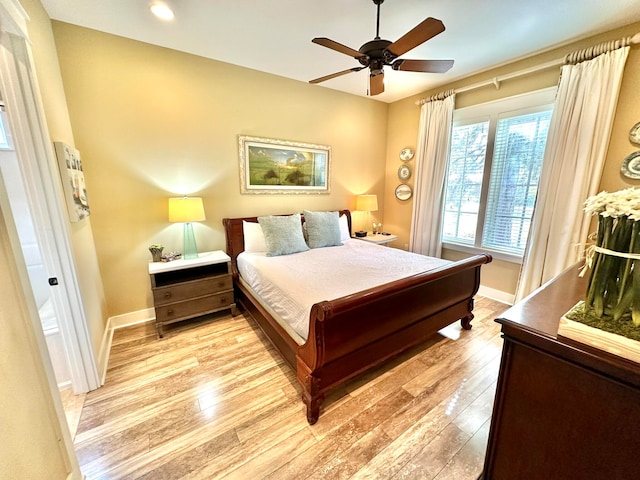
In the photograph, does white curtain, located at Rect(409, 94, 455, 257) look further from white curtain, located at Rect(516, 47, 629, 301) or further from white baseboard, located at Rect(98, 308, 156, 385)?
white baseboard, located at Rect(98, 308, 156, 385)

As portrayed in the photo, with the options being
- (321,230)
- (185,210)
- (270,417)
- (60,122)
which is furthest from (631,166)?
(60,122)

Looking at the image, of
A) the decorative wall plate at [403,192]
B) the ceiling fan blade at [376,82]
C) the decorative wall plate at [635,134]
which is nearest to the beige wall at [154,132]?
the ceiling fan blade at [376,82]

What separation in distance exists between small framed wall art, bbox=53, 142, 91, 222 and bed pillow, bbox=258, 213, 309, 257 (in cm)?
157

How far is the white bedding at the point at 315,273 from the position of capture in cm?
185

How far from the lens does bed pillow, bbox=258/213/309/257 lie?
290 cm

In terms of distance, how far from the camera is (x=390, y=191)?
4473mm

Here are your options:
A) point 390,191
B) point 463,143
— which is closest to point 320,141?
point 390,191

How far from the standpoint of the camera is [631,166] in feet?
7.43

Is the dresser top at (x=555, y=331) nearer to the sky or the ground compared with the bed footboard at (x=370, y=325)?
nearer to the sky

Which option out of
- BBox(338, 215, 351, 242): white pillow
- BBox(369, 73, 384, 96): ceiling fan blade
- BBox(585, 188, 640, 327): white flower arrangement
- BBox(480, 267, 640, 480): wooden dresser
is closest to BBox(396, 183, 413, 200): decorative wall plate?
BBox(338, 215, 351, 242): white pillow

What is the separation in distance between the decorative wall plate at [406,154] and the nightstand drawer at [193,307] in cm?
328

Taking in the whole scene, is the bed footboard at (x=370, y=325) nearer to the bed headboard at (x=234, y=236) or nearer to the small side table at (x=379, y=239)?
the small side table at (x=379, y=239)

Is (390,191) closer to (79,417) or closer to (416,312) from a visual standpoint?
(416,312)

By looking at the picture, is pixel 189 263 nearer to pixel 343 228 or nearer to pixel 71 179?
pixel 71 179
